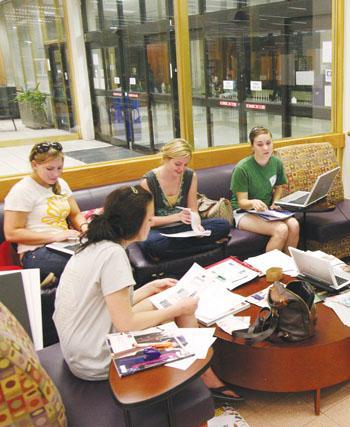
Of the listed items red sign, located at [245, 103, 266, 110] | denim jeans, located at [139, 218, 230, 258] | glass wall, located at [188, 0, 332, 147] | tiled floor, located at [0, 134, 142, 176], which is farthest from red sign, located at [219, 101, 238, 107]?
denim jeans, located at [139, 218, 230, 258]

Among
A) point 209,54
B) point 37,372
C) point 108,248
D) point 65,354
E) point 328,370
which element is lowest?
point 328,370

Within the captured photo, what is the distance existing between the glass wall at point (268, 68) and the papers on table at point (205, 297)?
2.48 metres

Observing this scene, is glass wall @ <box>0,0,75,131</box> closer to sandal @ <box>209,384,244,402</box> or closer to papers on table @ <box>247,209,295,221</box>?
papers on table @ <box>247,209,295,221</box>

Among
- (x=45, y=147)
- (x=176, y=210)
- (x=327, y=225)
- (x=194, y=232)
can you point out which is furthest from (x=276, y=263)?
(x=45, y=147)

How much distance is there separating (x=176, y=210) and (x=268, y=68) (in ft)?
8.46

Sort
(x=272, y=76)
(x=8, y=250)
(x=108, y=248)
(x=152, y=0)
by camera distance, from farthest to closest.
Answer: (x=272, y=76), (x=152, y=0), (x=8, y=250), (x=108, y=248)

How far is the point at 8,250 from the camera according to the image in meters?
2.78

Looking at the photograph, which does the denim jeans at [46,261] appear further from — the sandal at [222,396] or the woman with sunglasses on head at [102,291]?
the sandal at [222,396]

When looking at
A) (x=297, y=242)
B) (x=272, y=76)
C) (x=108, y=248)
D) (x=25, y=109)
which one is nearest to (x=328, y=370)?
(x=108, y=248)

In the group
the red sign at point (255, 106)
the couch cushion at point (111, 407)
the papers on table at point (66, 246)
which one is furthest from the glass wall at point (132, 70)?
the couch cushion at point (111, 407)

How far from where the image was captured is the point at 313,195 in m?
3.21

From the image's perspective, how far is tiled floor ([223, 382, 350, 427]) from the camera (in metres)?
1.97

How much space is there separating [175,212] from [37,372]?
6.84ft

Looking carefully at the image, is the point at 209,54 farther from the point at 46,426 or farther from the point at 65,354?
the point at 46,426
